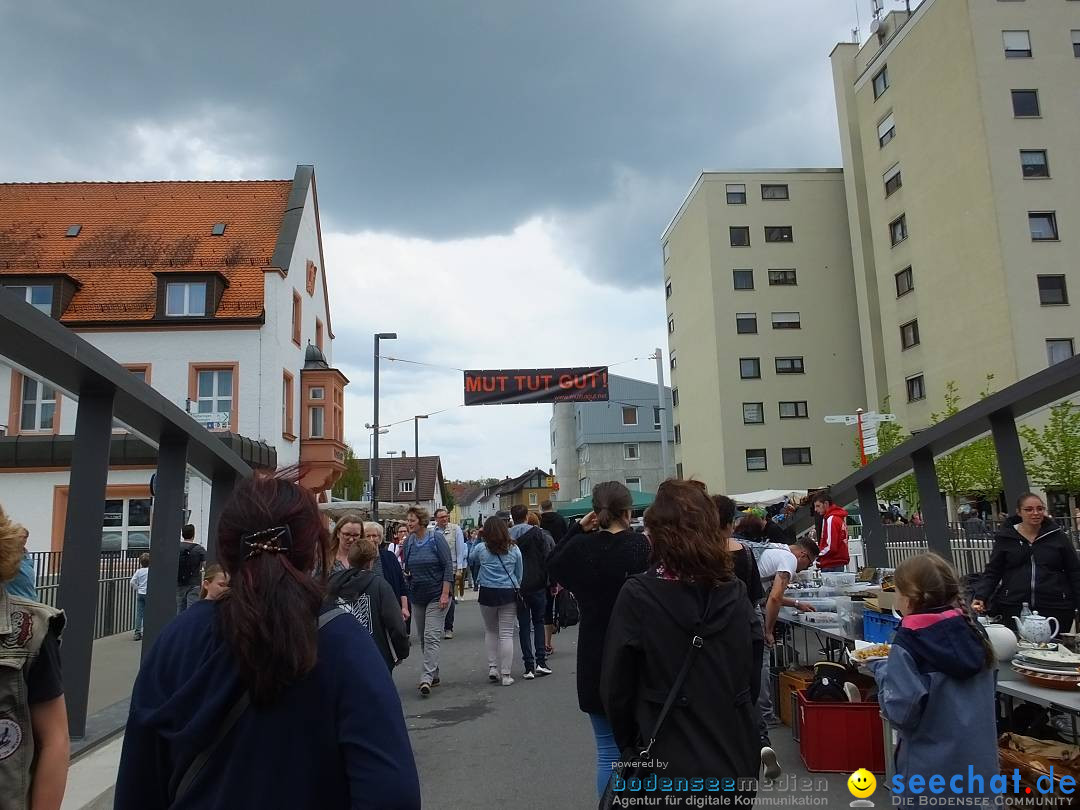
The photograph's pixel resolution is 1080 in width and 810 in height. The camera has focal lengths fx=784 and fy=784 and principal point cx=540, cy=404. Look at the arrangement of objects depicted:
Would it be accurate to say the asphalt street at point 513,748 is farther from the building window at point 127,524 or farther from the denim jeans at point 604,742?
the building window at point 127,524

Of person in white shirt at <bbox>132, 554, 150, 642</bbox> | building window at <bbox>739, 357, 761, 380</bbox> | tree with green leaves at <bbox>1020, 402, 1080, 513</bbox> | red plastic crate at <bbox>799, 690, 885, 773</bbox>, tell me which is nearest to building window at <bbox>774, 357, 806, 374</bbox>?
building window at <bbox>739, 357, 761, 380</bbox>

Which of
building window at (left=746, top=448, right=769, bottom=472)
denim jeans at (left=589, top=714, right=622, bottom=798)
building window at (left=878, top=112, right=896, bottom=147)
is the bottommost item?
denim jeans at (left=589, top=714, right=622, bottom=798)

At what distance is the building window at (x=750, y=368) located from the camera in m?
40.5

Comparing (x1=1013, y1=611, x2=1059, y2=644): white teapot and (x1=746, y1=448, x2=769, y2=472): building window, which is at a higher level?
(x1=746, y1=448, x2=769, y2=472): building window

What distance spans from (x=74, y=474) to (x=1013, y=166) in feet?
104

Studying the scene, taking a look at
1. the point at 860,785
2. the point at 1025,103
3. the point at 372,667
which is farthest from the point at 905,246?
the point at 372,667

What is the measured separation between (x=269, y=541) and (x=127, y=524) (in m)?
25.8

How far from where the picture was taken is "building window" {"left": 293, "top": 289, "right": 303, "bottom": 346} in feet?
95.7

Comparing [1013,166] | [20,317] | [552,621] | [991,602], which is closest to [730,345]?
[1013,166]

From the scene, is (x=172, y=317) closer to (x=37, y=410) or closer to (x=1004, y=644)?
(x=37, y=410)

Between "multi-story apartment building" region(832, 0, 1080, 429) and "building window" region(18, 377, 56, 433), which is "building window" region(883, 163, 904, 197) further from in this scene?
"building window" region(18, 377, 56, 433)

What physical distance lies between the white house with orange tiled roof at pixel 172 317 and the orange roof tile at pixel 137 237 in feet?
0.22

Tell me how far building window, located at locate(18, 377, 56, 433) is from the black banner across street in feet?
44.0

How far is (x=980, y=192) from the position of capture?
2864 centimetres
